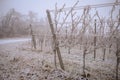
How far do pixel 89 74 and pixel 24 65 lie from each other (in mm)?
1262

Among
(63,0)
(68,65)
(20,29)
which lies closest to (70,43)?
(68,65)

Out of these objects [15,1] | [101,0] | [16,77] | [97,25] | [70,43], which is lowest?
[16,77]

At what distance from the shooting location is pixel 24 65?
2816 millimetres

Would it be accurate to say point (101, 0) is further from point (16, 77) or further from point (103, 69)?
point (16, 77)

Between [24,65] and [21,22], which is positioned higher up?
[21,22]

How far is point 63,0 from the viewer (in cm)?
373

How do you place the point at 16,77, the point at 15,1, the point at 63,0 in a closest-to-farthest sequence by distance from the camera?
the point at 16,77, the point at 63,0, the point at 15,1

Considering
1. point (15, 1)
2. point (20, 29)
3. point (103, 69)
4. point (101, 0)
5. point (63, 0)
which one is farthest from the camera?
point (20, 29)

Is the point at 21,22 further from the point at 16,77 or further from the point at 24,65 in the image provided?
the point at 16,77

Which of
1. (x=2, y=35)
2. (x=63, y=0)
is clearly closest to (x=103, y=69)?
(x=63, y=0)

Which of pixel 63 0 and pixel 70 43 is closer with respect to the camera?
pixel 70 43

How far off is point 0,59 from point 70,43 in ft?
5.48

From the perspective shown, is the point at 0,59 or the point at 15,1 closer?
the point at 0,59

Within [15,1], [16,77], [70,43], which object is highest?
[15,1]
